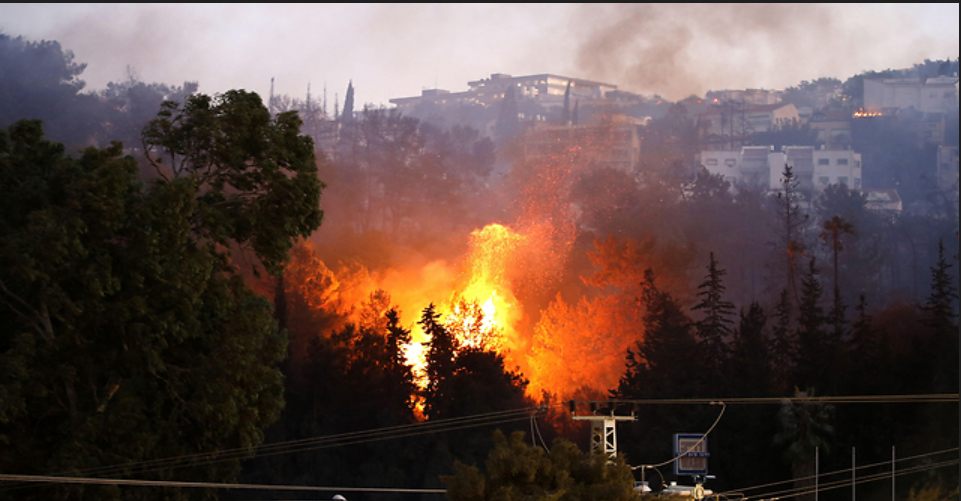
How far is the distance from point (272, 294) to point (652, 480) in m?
26.2

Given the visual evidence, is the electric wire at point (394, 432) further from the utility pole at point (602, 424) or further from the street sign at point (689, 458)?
the utility pole at point (602, 424)

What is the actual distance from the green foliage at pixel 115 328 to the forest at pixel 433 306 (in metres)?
0.09

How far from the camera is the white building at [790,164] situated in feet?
267

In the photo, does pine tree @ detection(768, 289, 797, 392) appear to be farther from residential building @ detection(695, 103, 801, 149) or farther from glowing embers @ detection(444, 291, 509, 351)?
residential building @ detection(695, 103, 801, 149)

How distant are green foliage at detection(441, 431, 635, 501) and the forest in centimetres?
7

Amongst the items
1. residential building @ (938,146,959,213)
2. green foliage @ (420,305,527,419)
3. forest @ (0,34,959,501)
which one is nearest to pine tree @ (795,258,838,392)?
forest @ (0,34,959,501)

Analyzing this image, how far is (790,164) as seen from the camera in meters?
83.1

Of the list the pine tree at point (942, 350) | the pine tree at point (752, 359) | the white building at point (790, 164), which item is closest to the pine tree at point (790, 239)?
the white building at point (790, 164)

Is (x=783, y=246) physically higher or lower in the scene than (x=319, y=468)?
higher

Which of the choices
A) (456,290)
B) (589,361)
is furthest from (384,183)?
(589,361)

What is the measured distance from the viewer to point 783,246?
71.9 meters

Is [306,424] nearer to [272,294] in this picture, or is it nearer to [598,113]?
[272,294]

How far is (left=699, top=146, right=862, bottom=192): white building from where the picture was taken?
267 feet

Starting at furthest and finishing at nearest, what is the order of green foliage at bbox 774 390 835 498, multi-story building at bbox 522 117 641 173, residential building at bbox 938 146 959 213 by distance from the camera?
multi-story building at bbox 522 117 641 173, residential building at bbox 938 146 959 213, green foliage at bbox 774 390 835 498
